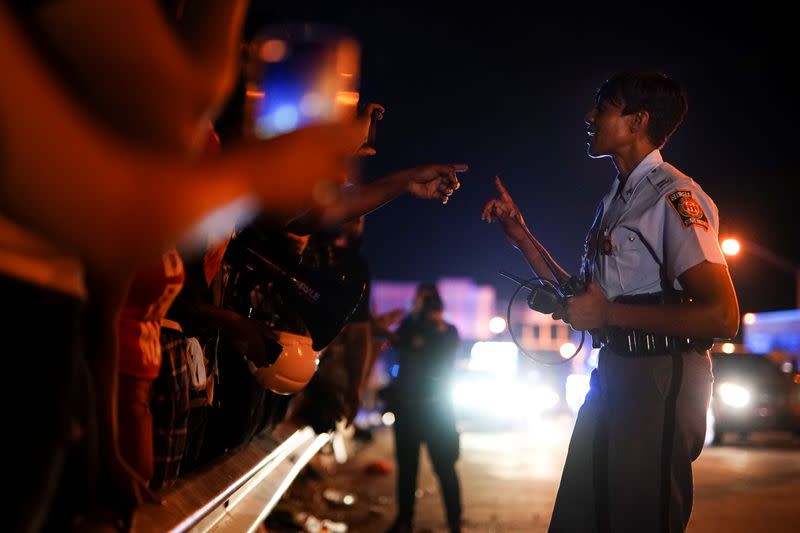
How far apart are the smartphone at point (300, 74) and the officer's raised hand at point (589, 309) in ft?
5.56

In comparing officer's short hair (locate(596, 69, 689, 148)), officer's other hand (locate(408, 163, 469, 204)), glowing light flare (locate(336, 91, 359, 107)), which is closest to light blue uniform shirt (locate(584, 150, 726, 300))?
officer's short hair (locate(596, 69, 689, 148))

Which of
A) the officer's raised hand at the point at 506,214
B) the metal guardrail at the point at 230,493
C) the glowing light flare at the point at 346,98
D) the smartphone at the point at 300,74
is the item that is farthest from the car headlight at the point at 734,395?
the smartphone at the point at 300,74

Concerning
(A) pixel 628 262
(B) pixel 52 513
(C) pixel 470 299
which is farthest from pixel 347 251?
(C) pixel 470 299

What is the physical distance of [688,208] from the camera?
3.05 metres

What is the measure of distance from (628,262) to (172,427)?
1.81 metres

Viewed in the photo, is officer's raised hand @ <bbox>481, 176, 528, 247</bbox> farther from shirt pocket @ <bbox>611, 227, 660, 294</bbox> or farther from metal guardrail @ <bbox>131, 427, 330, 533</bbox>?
metal guardrail @ <bbox>131, 427, 330, 533</bbox>

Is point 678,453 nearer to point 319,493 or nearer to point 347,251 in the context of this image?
point 347,251

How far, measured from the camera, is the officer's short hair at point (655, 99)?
346cm

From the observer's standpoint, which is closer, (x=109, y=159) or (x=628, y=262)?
(x=109, y=159)

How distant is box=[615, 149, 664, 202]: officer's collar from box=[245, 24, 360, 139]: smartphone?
2.02 m

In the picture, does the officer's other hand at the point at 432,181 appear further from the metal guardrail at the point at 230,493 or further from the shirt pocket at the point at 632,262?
the metal guardrail at the point at 230,493

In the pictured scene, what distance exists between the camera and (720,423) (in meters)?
18.1

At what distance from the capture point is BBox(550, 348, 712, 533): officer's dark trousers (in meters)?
2.96

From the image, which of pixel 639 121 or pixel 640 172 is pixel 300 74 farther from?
pixel 639 121
